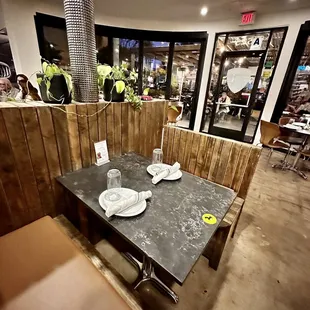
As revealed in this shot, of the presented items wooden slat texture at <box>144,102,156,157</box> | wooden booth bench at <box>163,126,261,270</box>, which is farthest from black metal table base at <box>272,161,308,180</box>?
wooden slat texture at <box>144,102,156,157</box>

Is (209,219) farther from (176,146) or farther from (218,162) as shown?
(176,146)

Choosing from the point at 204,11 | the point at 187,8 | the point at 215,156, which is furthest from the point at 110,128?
the point at 204,11

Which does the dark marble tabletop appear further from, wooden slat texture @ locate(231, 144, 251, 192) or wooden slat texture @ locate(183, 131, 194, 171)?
wooden slat texture @ locate(183, 131, 194, 171)

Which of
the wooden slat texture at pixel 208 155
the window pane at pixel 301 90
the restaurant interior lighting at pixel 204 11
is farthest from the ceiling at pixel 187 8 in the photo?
the wooden slat texture at pixel 208 155

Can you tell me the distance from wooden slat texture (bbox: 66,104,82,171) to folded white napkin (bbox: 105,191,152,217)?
63 centimetres

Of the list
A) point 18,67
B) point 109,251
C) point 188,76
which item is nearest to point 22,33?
point 18,67

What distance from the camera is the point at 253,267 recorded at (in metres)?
1.53

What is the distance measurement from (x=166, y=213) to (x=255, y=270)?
46.3 inches

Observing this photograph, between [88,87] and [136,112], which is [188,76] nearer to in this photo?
[136,112]

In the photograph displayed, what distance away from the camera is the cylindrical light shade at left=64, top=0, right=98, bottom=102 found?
1.16 metres

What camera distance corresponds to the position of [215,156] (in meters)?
1.70

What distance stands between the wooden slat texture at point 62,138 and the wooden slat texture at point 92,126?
184 mm

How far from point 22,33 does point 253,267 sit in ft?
19.0

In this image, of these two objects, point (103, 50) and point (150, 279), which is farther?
point (103, 50)
